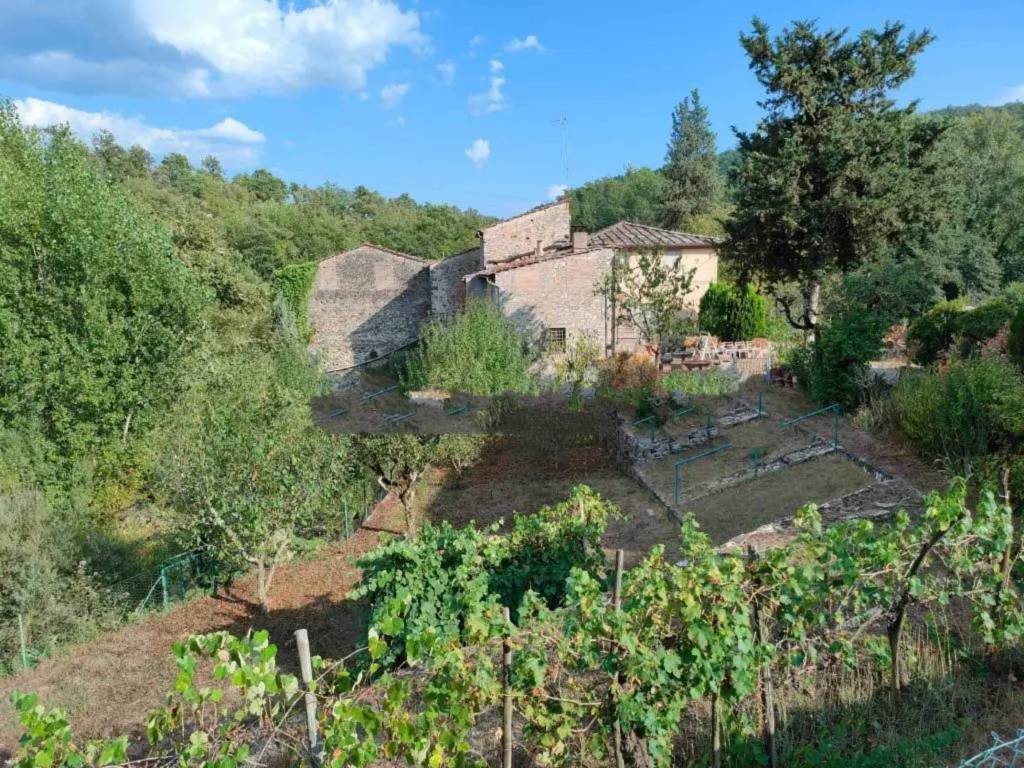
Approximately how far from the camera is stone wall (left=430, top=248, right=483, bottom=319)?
31234mm

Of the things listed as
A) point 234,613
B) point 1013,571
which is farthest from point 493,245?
point 1013,571

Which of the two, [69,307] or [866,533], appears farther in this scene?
[69,307]

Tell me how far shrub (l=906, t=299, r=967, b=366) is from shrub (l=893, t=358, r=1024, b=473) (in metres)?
6.64

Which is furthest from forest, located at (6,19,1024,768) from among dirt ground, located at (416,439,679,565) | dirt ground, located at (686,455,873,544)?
dirt ground, located at (686,455,873,544)

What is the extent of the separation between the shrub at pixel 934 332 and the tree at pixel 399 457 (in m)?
13.2

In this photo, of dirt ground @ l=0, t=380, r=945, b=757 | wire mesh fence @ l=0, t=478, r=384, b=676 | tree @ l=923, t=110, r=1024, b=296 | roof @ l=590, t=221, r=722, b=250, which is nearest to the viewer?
dirt ground @ l=0, t=380, r=945, b=757

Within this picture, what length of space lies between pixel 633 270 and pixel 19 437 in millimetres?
19318

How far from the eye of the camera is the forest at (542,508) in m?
4.13

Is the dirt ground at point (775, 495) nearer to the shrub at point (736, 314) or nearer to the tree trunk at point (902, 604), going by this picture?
the tree trunk at point (902, 604)

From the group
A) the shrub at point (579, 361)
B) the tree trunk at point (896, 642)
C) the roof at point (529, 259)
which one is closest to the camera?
the tree trunk at point (896, 642)

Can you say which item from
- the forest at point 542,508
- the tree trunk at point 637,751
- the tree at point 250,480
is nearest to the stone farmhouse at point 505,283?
the forest at point 542,508

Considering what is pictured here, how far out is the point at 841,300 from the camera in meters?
23.8

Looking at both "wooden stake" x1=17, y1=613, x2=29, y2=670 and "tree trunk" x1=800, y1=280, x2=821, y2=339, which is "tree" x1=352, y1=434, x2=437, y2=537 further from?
"tree trunk" x1=800, y1=280, x2=821, y2=339

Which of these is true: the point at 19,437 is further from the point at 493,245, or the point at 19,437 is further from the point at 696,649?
the point at 493,245
